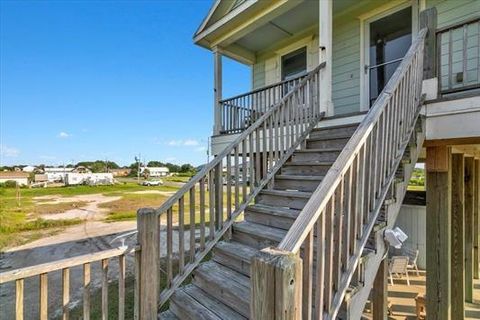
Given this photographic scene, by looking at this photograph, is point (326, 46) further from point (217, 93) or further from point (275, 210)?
point (275, 210)

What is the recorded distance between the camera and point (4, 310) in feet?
15.9

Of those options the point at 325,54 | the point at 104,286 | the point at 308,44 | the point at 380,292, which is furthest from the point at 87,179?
the point at 380,292

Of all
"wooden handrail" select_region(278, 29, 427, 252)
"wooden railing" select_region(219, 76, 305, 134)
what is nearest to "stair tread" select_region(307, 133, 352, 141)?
"wooden handrail" select_region(278, 29, 427, 252)

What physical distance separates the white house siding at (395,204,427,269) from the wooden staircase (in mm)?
5035

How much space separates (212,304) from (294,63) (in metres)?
6.22

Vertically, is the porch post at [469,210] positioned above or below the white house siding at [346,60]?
below

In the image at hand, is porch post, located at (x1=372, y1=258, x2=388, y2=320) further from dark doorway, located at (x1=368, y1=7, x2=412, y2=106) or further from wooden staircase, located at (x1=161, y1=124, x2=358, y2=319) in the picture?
dark doorway, located at (x1=368, y1=7, x2=412, y2=106)

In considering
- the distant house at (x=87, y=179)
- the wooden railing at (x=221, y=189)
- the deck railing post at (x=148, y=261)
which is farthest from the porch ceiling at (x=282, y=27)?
the distant house at (x=87, y=179)

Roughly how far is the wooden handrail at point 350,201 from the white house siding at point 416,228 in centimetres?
557

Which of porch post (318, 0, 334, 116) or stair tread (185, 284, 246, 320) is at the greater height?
porch post (318, 0, 334, 116)

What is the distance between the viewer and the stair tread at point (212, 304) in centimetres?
231

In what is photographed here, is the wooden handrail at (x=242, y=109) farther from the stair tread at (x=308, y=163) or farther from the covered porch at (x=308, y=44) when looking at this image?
the stair tread at (x=308, y=163)

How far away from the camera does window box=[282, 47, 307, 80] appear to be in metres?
6.88

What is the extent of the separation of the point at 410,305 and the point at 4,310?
746cm
